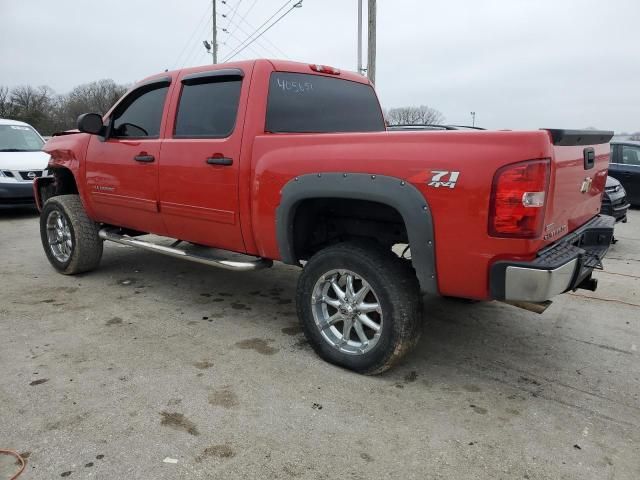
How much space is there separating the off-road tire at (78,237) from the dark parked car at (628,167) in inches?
426

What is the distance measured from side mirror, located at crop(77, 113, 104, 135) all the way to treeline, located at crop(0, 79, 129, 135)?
34281mm

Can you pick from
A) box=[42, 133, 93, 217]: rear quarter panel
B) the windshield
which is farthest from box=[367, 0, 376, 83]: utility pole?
box=[42, 133, 93, 217]: rear quarter panel

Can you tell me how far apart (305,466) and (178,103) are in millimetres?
2981

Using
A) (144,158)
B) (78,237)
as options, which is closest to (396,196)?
(144,158)

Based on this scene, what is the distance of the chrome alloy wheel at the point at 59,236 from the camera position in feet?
17.0

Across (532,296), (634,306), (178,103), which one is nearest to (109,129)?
(178,103)

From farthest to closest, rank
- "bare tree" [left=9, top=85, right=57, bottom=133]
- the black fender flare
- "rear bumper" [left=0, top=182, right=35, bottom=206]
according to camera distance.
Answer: "bare tree" [left=9, top=85, right=57, bottom=133] → "rear bumper" [left=0, top=182, right=35, bottom=206] → the black fender flare

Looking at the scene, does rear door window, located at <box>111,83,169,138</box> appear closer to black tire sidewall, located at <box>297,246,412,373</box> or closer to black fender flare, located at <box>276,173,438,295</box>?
black fender flare, located at <box>276,173,438,295</box>

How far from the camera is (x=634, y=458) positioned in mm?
2344

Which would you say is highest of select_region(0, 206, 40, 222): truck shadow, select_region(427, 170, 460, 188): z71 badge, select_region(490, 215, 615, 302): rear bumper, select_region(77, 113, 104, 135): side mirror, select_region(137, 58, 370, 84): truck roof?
select_region(137, 58, 370, 84): truck roof

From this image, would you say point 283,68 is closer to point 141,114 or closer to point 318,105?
point 318,105

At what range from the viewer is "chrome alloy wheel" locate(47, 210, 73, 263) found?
5188mm

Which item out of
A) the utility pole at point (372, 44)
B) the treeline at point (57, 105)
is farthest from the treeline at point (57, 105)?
the utility pole at point (372, 44)

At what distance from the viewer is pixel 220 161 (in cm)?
353
